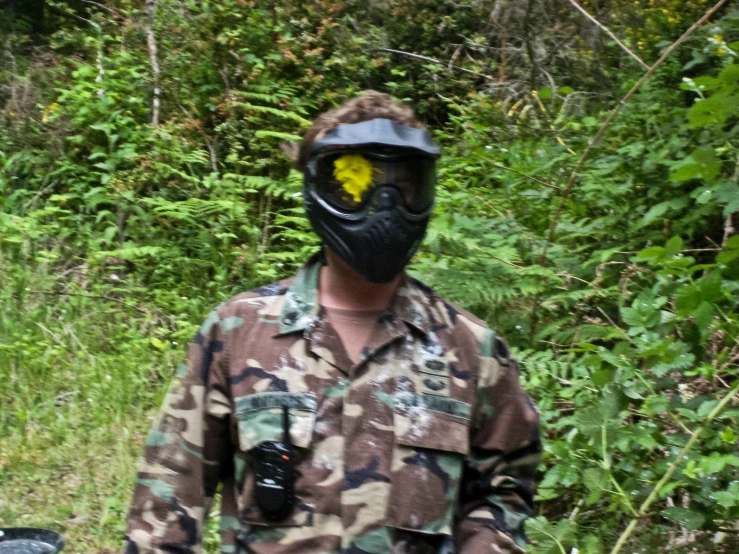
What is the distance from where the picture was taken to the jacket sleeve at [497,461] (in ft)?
6.67

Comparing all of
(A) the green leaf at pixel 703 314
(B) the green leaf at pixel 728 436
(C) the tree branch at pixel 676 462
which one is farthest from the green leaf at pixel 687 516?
(A) the green leaf at pixel 703 314

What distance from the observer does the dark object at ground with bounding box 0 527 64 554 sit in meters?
3.02

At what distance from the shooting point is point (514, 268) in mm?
4145

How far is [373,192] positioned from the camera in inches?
80.7

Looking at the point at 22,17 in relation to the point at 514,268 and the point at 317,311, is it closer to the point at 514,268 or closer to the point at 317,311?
the point at 514,268

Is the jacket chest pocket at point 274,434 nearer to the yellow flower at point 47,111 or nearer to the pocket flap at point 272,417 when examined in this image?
the pocket flap at point 272,417

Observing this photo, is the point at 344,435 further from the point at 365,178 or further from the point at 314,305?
Answer: the point at 365,178

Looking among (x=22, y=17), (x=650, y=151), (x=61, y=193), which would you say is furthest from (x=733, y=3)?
(x=22, y=17)

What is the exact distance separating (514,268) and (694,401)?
1285 millimetres

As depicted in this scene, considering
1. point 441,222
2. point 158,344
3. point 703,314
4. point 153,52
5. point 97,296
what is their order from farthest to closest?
point 153,52 < point 97,296 < point 158,344 < point 441,222 < point 703,314

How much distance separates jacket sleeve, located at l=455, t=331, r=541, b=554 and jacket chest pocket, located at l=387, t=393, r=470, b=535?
79mm

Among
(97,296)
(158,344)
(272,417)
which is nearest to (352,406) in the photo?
(272,417)

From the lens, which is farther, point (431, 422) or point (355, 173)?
point (355, 173)

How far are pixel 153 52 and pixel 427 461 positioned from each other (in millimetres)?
6980
